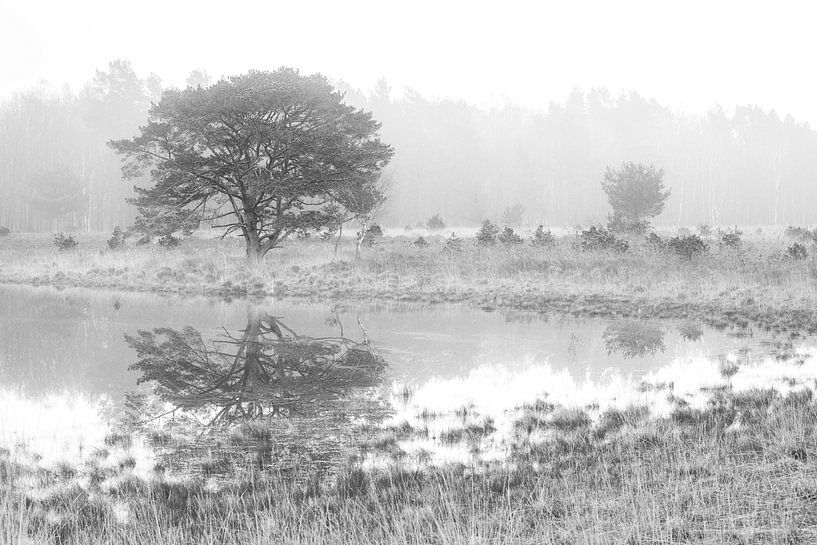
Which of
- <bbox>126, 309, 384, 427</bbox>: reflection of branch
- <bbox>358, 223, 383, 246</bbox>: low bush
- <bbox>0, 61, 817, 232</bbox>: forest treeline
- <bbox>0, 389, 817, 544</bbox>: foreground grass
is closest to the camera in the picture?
<bbox>0, 389, 817, 544</bbox>: foreground grass

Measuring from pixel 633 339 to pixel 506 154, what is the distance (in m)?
79.0

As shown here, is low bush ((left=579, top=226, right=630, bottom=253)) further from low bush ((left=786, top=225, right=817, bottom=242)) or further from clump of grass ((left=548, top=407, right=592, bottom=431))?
clump of grass ((left=548, top=407, right=592, bottom=431))

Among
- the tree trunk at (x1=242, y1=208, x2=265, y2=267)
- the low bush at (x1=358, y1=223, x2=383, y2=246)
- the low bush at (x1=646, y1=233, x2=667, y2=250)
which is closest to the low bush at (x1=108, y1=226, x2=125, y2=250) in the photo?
the tree trunk at (x1=242, y1=208, x2=265, y2=267)

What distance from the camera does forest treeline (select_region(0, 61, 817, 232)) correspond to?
72.6 m

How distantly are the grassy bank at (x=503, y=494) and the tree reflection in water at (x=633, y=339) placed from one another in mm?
4878

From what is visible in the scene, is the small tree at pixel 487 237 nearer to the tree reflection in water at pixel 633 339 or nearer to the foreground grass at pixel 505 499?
the tree reflection in water at pixel 633 339

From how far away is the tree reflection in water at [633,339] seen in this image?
41.2 feet

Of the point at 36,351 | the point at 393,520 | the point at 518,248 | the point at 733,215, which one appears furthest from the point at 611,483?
the point at 733,215

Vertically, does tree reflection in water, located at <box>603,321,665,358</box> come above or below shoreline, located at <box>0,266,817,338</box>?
below

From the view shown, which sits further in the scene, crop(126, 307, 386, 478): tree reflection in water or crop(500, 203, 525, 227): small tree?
crop(500, 203, 525, 227): small tree

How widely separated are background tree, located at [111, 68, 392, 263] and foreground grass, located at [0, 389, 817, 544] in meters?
21.6

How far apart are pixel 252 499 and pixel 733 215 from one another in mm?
89165

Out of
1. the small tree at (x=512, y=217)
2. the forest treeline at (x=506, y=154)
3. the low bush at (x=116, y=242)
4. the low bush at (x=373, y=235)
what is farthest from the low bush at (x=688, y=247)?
the forest treeline at (x=506, y=154)

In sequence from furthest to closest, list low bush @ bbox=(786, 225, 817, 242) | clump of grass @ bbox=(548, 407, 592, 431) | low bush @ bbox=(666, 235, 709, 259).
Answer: low bush @ bbox=(786, 225, 817, 242) → low bush @ bbox=(666, 235, 709, 259) → clump of grass @ bbox=(548, 407, 592, 431)
